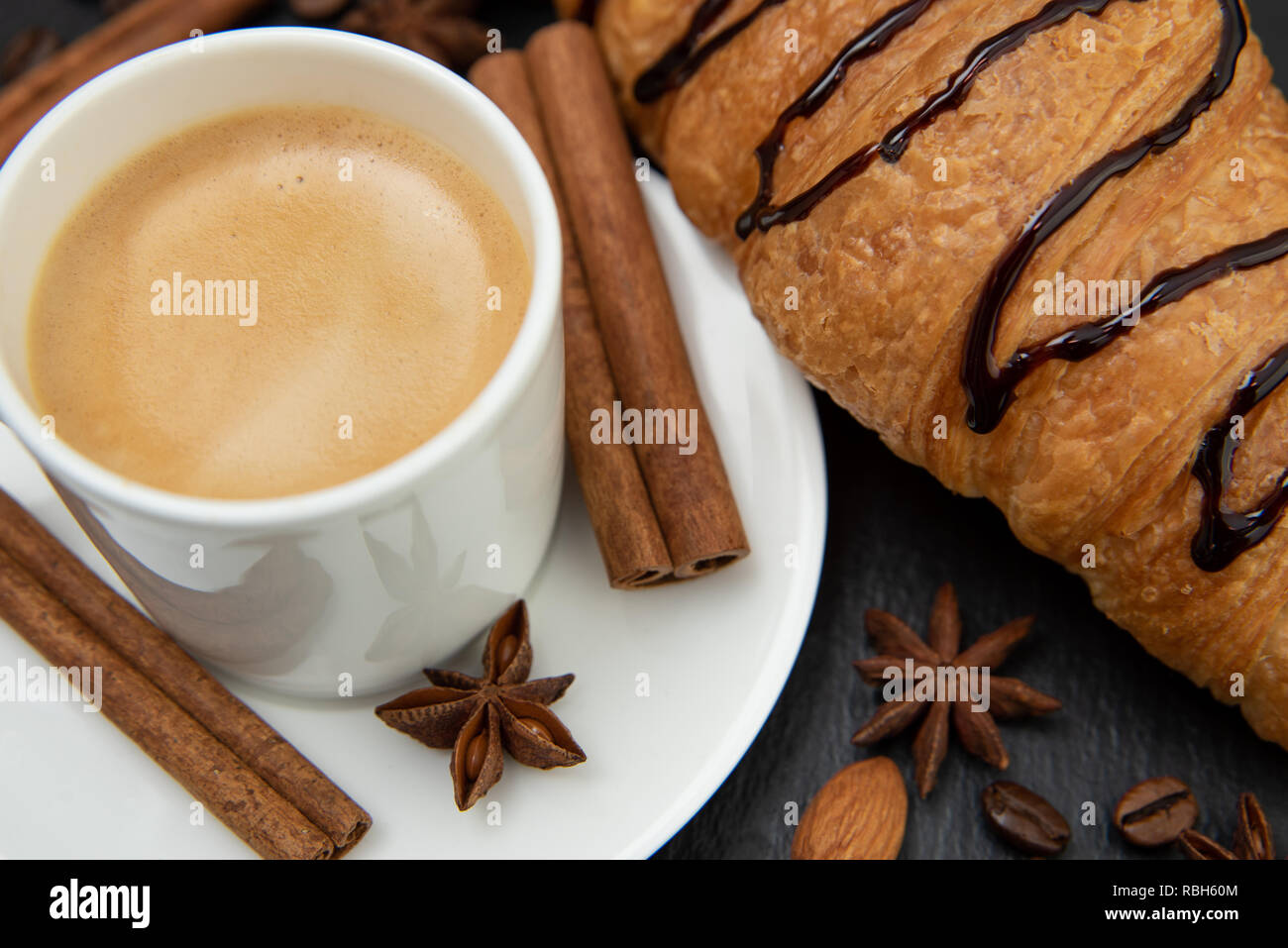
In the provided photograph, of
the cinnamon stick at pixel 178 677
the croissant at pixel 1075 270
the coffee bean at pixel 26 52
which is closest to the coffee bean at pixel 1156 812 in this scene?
the croissant at pixel 1075 270

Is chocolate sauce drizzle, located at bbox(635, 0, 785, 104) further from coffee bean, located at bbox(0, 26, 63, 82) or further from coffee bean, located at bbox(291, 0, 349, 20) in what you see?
coffee bean, located at bbox(0, 26, 63, 82)

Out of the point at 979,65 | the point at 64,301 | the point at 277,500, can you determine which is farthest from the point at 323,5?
the point at 277,500

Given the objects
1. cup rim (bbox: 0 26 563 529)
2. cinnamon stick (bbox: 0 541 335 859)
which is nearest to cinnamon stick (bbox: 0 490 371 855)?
cinnamon stick (bbox: 0 541 335 859)

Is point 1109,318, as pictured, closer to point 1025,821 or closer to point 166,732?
point 1025,821

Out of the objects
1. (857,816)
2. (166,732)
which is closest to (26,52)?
(166,732)
